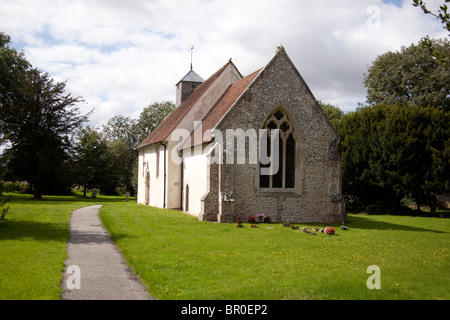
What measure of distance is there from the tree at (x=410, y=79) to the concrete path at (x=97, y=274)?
36.0 m

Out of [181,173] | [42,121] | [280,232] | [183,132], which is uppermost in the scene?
[42,121]

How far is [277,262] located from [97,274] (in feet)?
15.2

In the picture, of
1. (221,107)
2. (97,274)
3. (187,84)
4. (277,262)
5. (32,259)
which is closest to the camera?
(97,274)

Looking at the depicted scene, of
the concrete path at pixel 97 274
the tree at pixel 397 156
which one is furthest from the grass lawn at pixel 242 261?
the tree at pixel 397 156

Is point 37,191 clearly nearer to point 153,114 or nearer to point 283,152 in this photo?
point 283,152

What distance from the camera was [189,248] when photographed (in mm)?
11922

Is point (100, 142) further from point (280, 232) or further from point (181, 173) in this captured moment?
point (280, 232)

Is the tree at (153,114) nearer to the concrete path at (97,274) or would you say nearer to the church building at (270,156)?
the church building at (270,156)

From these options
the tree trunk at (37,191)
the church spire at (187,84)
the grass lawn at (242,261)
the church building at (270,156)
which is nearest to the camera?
the grass lawn at (242,261)

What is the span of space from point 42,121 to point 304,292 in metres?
37.5

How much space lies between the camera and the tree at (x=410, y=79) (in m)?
38.8

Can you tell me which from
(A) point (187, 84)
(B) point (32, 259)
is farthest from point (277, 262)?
(A) point (187, 84)

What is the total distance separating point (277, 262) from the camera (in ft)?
33.8
